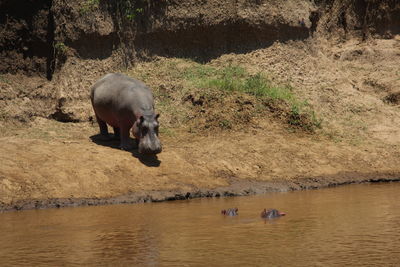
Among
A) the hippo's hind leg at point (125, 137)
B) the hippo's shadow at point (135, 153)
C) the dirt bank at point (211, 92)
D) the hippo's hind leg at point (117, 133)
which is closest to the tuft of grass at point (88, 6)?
the dirt bank at point (211, 92)

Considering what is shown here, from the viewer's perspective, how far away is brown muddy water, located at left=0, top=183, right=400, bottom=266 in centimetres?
A: 679

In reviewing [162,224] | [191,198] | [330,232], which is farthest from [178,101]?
[330,232]

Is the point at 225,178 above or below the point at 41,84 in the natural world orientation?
below

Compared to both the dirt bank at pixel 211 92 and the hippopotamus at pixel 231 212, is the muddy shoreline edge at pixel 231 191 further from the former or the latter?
the hippopotamus at pixel 231 212

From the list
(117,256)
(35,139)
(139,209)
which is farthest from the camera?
(35,139)

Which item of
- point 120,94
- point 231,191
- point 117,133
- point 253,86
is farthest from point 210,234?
point 253,86

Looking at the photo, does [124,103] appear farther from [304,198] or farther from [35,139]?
[304,198]

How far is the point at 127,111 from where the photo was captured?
43.4 ft

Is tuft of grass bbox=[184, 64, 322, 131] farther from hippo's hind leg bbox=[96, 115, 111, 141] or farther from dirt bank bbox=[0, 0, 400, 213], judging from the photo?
hippo's hind leg bbox=[96, 115, 111, 141]

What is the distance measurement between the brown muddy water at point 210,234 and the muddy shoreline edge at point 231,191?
13.8 inches

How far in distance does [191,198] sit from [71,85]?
5982mm

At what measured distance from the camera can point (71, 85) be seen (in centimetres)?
1623

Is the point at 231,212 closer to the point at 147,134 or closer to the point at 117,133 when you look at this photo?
the point at 147,134

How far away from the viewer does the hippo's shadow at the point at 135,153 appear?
12.5 m
